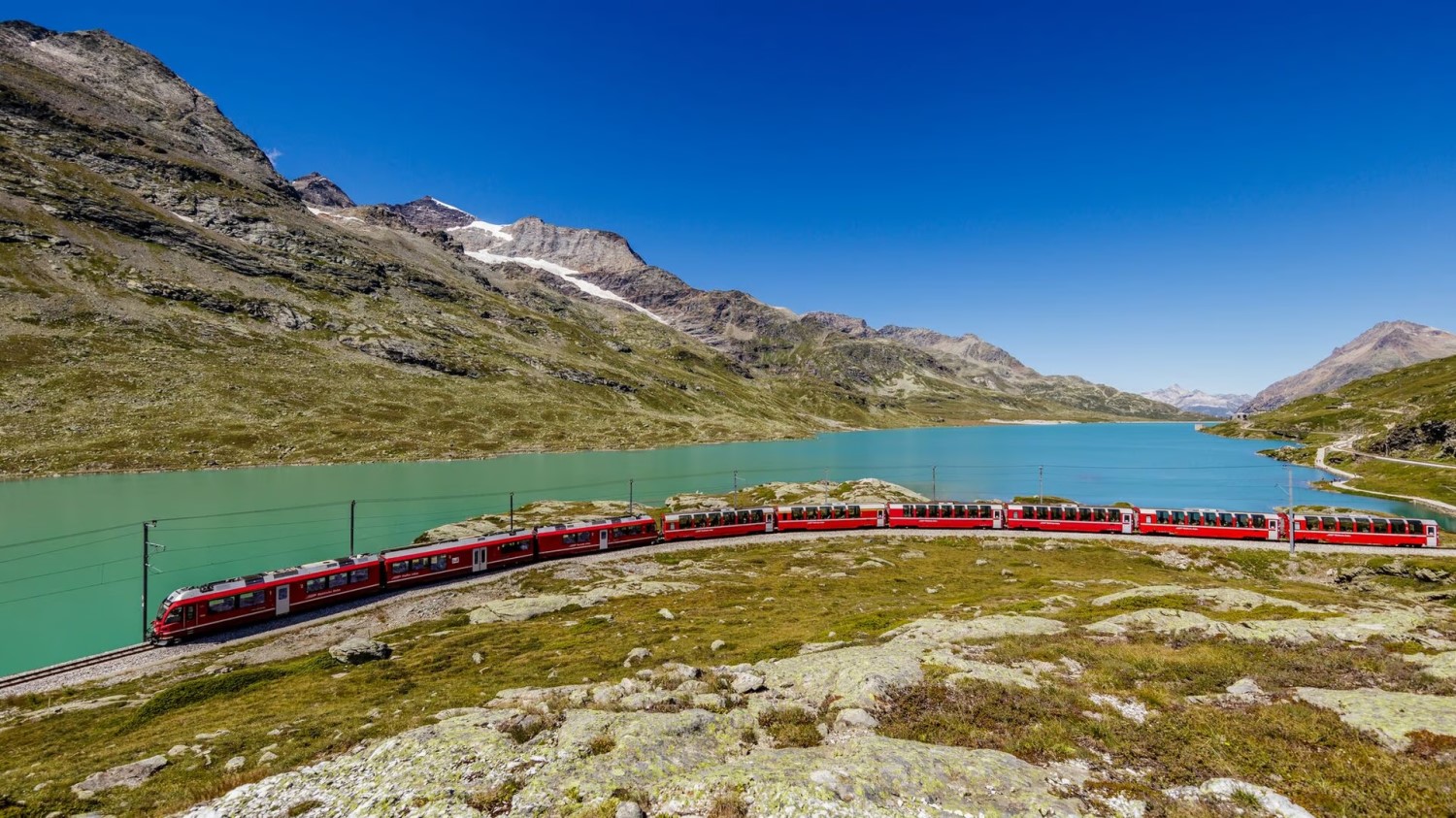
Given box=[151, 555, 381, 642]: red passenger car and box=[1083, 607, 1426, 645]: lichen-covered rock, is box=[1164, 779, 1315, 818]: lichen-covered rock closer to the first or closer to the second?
box=[1083, 607, 1426, 645]: lichen-covered rock

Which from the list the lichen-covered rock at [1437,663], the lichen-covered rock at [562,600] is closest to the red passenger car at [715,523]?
the lichen-covered rock at [562,600]

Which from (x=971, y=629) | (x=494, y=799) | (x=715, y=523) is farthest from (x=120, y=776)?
(x=715, y=523)

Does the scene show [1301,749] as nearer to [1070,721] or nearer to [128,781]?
[1070,721]

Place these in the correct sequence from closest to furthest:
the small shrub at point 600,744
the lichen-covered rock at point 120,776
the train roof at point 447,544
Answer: the small shrub at point 600,744, the lichen-covered rock at point 120,776, the train roof at point 447,544

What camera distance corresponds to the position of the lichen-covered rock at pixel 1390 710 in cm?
1315

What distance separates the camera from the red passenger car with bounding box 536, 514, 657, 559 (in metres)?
62.6

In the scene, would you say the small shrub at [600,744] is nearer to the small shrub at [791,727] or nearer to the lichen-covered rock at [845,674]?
the small shrub at [791,727]

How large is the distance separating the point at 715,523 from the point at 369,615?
40.4 m

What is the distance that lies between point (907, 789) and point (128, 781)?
22.8 m

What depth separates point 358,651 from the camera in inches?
1359

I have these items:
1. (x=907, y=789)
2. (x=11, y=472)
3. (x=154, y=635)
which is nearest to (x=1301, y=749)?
(x=907, y=789)

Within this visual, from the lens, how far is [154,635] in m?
39.0

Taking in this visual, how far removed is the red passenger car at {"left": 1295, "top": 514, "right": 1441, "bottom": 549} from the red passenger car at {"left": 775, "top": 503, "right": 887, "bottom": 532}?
1865 inches

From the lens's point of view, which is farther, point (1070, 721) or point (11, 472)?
point (11, 472)
